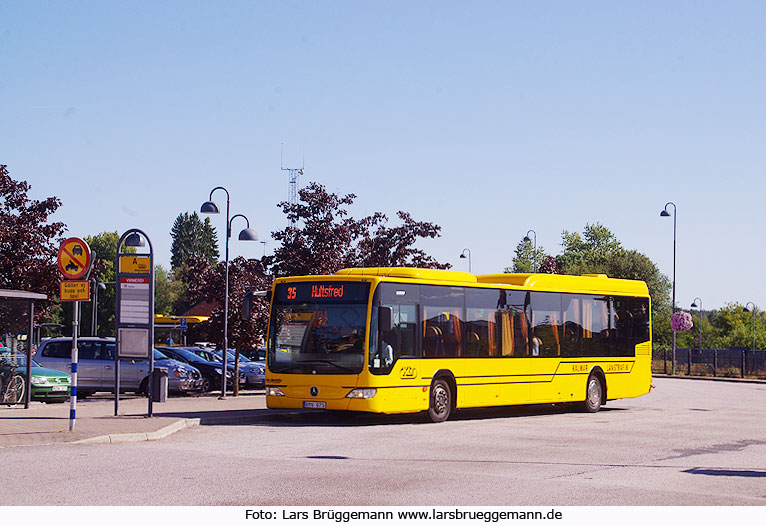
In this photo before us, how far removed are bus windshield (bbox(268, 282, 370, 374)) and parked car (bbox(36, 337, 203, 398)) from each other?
9.53m

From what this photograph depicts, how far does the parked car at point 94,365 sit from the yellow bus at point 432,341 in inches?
380

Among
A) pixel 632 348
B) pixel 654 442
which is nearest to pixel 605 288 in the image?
pixel 632 348

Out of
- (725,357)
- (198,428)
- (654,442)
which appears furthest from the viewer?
(725,357)

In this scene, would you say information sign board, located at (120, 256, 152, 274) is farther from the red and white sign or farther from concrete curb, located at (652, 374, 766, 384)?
concrete curb, located at (652, 374, 766, 384)

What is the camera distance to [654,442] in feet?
56.7

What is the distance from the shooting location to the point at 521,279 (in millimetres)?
24812

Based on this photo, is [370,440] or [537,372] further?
[537,372]

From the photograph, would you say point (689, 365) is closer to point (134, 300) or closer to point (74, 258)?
point (134, 300)

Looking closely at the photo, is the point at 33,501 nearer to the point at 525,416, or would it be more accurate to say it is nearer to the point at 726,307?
the point at 525,416

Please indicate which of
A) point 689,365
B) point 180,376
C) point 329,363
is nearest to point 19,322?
point 329,363

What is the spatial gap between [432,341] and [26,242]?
14805 mm

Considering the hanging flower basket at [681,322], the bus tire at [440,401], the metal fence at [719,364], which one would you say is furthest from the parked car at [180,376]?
the metal fence at [719,364]

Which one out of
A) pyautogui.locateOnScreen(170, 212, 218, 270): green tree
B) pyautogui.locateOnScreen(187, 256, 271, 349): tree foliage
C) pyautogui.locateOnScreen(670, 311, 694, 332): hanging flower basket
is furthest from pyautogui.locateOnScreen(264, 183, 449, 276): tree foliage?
pyautogui.locateOnScreen(170, 212, 218, 270): green tree
